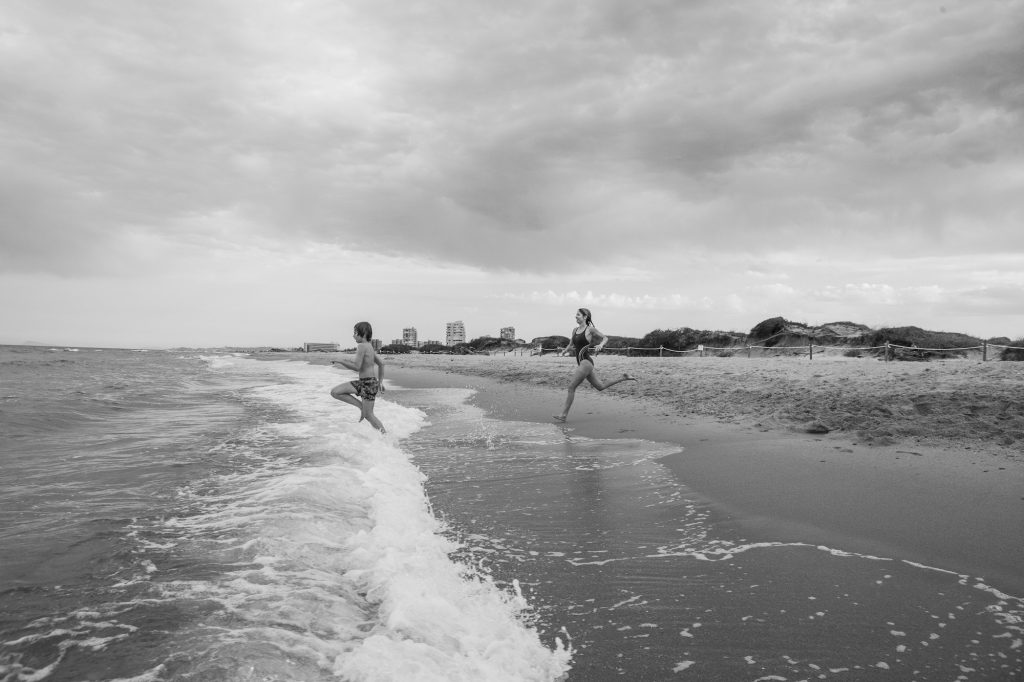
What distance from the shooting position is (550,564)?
12.6 ft

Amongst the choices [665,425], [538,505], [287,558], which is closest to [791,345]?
[665,425]

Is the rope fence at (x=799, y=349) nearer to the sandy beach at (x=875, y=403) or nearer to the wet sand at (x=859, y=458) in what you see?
the sandy beach at (x=875, y=403)

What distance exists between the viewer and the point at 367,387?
9953 millimetres

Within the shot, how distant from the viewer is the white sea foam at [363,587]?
270 cm

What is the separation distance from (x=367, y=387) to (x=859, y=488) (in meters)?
7.53

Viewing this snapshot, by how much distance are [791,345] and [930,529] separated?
109ft

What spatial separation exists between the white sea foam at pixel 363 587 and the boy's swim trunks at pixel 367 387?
3493mm

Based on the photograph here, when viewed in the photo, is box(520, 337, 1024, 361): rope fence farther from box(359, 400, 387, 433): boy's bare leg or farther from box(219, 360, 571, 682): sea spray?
box(219, 360, 571, 682): sea spray

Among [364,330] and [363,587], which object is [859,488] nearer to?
[363,587]

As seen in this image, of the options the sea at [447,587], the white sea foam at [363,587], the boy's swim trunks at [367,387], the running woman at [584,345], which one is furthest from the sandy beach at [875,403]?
the white sea foam at [363,587]

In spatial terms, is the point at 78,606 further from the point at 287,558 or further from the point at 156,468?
the point at 156,468

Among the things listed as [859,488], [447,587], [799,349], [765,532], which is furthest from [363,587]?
[799,349]

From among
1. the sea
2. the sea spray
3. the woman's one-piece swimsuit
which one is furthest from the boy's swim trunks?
the woman's one-piece swimsuit

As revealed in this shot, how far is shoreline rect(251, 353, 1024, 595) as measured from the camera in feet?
13.3
